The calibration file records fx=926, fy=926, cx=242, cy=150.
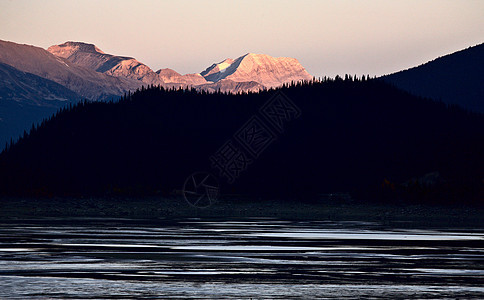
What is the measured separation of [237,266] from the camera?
40281 millimetres

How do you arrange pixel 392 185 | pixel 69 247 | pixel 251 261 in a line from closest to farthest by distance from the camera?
pixel 251 261
pixel 69 247
pixel 392 185

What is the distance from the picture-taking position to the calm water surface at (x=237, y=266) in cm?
3222

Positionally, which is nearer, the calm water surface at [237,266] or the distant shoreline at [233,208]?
the calm water surface at [237,266]

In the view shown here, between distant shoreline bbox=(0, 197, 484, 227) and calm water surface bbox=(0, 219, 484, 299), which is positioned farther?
distant shoreline bbox=(0, 197, 484, 227)

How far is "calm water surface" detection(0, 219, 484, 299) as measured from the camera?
32.2m

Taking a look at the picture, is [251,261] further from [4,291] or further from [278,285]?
[4,291]

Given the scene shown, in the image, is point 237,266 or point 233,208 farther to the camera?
point 233,208

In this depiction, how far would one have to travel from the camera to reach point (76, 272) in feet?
122

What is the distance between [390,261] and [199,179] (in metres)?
150

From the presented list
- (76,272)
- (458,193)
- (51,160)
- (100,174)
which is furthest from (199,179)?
(76,272)

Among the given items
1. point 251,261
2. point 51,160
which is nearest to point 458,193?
point 51,160

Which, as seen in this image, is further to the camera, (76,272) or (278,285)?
(76,272)

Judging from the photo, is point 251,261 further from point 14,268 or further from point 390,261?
point 14,268

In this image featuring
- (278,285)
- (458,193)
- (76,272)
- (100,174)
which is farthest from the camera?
(100,174)
